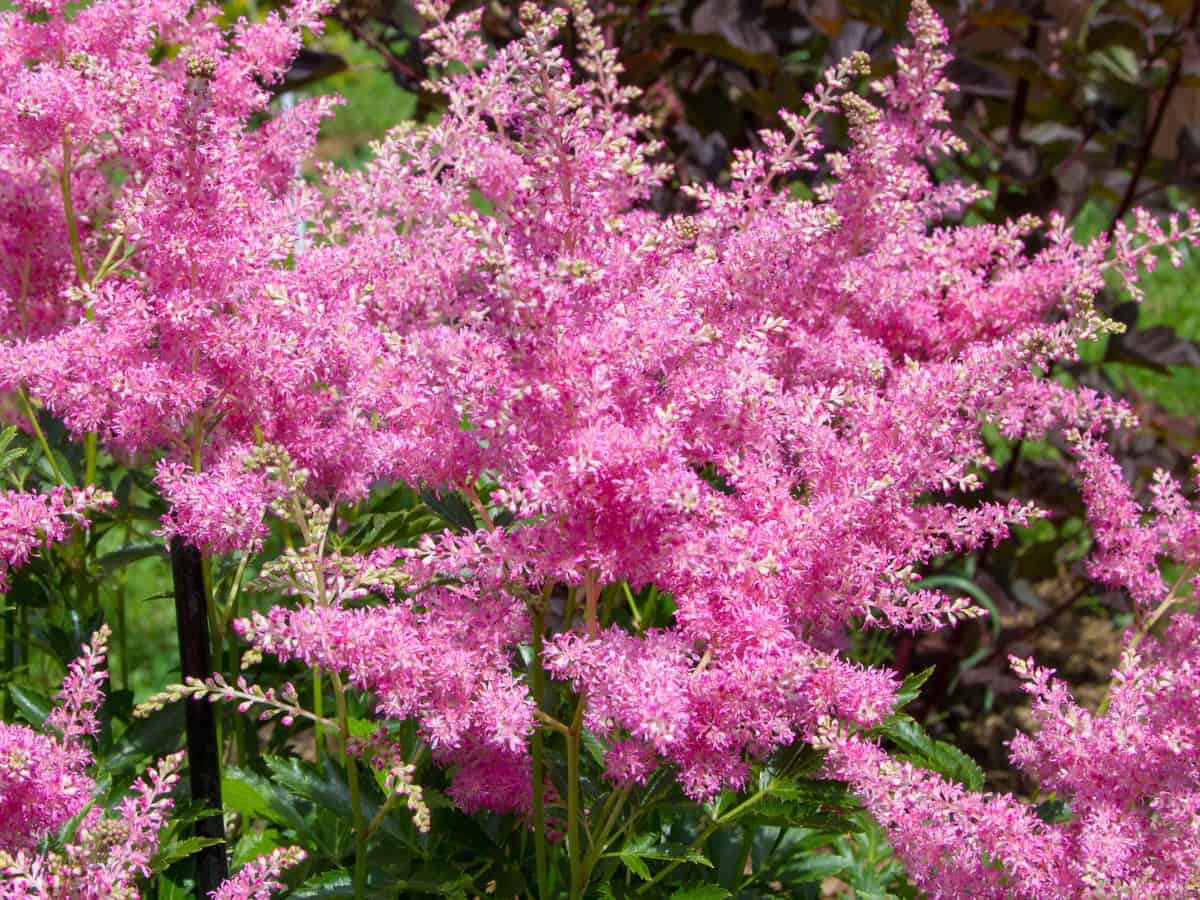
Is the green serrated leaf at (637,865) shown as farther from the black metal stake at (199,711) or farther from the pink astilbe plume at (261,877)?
the black metal stake at (199,711)

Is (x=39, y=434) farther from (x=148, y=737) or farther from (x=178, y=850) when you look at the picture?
(x=178, y=850)

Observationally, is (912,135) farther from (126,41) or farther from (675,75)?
(675,75)

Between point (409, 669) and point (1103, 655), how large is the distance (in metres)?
3.80

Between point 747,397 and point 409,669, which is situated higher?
point 747,397

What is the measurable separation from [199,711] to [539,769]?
1.59ft

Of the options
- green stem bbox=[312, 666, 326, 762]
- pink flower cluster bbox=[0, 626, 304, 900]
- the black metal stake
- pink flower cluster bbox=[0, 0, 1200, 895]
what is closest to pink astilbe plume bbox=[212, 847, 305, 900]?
pink flower cluster bbox=[0, 626, 304, 900]

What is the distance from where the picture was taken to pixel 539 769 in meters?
1.75

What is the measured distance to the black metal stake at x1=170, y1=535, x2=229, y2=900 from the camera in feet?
6.13

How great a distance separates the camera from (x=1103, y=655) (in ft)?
15.8

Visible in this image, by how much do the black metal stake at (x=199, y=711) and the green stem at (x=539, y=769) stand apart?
43 centimetres

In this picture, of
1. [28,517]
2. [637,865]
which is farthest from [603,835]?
[28,517]

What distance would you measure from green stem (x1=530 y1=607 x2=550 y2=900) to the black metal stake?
1.42 ft

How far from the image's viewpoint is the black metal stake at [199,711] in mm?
1868

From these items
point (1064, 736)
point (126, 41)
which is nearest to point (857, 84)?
point (126, 41)
